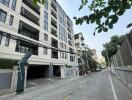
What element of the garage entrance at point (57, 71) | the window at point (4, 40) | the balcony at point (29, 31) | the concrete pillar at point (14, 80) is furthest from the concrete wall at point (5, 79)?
the garage entrance at point (57, 71)

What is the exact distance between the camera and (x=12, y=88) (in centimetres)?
1268

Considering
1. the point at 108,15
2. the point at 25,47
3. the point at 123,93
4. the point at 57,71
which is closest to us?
the point at 108,15

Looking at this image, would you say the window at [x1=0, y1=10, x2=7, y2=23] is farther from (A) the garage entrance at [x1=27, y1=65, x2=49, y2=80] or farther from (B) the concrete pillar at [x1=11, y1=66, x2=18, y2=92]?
(A) the garage entrance at [x1=27, y1=65, x2=49, y2=80]

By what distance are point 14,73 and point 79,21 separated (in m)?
12.3

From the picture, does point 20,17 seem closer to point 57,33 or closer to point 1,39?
point 1,39

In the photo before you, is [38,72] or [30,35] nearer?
[30,35]

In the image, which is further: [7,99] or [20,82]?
[20,82]

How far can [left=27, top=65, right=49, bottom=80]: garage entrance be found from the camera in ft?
95.7

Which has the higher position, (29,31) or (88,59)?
(29,31)

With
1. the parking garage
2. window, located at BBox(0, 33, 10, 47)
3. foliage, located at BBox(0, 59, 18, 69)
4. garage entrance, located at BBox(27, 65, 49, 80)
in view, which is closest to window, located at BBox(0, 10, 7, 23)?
window, located at BBox(0, 33, 10, 47)

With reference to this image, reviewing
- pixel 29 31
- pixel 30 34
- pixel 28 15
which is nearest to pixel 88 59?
pixel 30 34

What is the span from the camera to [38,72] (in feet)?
102

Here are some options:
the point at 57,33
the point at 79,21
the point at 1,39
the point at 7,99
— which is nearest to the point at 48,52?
the point at 57,33

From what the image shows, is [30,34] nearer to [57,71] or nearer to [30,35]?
[30,35]
